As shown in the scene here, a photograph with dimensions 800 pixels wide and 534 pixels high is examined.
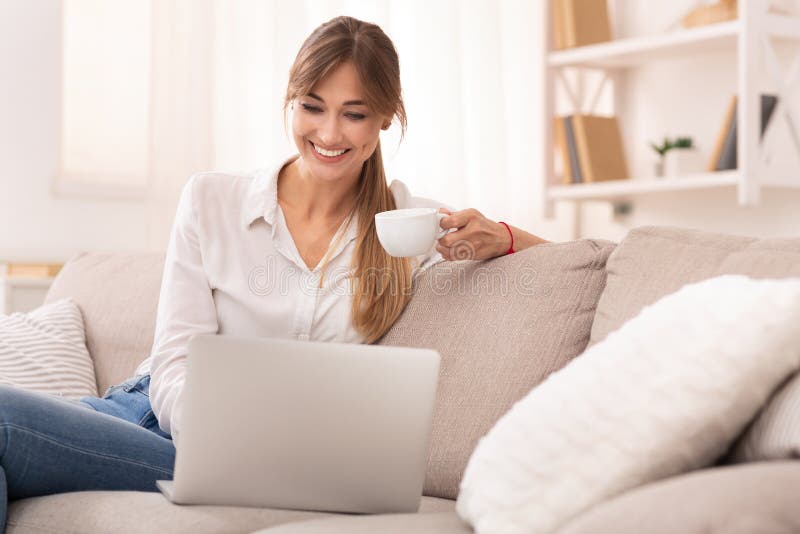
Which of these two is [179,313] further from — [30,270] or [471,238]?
[30,270]

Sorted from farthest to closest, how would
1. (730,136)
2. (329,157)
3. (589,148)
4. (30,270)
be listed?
(30,270) < (589,148) < (730,136) < (329,157)

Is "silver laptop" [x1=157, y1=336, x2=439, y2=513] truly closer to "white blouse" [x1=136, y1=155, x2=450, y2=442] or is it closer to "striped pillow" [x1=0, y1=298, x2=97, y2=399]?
"white blouse" [x1=136, y1=155, x2=450, y2=442]

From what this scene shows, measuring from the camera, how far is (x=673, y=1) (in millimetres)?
2936

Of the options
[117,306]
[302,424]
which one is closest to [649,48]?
[117,306]

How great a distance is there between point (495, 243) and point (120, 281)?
0.99 m

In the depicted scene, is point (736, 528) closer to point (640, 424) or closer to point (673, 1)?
point (640, 424)

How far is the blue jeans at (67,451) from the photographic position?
1.48 meters

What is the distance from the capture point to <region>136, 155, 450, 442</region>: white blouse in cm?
181

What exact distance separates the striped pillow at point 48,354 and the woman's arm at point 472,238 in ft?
2.95

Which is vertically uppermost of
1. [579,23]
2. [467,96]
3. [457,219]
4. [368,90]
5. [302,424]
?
[579,23]

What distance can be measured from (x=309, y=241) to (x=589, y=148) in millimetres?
1270

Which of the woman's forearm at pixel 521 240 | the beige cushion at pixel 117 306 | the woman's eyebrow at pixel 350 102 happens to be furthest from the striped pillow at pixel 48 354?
the woman's forearm at pixel 521 240

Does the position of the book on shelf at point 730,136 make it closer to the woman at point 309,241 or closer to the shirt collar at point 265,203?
the woman at point 309,241

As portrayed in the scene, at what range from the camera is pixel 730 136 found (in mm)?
2625
